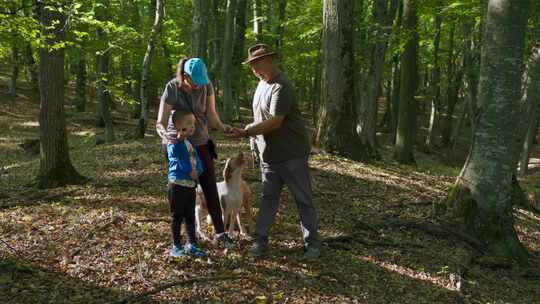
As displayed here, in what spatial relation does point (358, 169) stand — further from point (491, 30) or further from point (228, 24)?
point (228, 24)

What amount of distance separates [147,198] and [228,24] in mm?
14115

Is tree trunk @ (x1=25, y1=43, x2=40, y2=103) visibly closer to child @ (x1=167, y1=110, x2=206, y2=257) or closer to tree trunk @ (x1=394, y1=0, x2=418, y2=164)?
tree trunk @ (x1=394, y1=0, x2=418, y2=164)

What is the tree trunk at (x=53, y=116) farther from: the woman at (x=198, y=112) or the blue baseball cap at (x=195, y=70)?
the blue baseball cap at (x=195, y=70)

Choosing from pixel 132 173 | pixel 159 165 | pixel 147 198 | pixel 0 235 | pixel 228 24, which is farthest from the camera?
pixel 228 24

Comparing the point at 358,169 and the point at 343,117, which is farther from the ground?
the point at 343,117

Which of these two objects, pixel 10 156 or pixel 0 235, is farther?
pixel 10 156

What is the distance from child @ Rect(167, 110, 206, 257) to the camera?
4863mm

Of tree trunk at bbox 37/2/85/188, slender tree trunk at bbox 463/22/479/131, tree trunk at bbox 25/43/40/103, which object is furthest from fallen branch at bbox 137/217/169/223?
tree trunk at bbox 25/43/40/103

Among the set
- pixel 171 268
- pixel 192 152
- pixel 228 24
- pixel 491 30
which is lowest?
pixel 171 268

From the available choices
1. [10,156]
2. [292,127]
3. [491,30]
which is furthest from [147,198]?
[10,156]

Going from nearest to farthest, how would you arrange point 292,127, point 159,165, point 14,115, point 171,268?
1. point 171,268
2. point 292,127
3. point 159,165
4. point 14,115

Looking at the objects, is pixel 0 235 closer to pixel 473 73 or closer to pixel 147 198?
pixel 147 198

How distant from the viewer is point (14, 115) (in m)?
26.1

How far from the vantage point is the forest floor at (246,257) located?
4.61 m
